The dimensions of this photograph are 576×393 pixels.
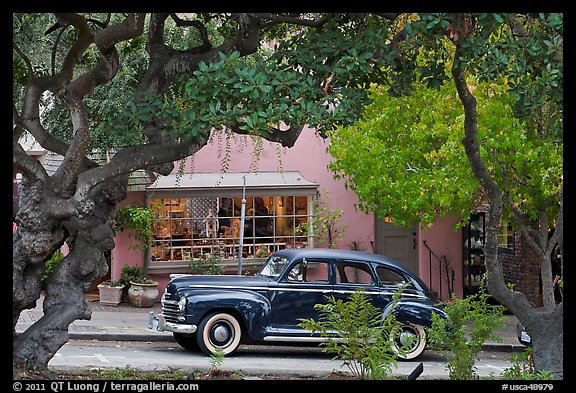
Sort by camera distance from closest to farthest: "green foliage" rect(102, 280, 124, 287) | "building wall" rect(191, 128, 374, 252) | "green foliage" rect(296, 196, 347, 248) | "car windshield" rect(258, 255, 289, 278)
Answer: "car windshield" rect(258, 255, 289, 278) → "green foliage" rect(102, 280, 124, 287) → "green foliage" rect(296, 196, 347, 248) → "building wall" rect(191, 128, 374, 252)

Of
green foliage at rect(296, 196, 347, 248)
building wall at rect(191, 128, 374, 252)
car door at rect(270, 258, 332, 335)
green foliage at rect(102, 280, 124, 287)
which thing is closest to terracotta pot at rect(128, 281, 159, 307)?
green foliage at rect(102, 280, 124, 287)

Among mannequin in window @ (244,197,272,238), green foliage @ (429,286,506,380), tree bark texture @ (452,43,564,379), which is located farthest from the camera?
mannequin in window @ (244,197,272,238)

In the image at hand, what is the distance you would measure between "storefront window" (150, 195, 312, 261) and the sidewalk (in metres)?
1.85

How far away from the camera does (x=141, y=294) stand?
2128 cm

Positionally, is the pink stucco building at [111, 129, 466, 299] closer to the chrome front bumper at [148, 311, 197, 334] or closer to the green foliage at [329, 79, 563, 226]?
the green foliage at [329, 79, 563, 226]

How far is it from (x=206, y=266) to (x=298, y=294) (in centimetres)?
648

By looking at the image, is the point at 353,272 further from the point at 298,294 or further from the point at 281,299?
the point at 281,299

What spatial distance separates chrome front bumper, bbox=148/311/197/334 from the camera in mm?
15453

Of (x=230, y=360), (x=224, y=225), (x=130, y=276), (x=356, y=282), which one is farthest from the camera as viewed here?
(x=224, y=225)

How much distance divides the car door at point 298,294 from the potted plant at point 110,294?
6.45 m

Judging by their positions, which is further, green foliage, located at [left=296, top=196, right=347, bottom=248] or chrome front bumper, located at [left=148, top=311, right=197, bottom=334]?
green foliage, located at [left=296, top=196, right=347, bottom=248]

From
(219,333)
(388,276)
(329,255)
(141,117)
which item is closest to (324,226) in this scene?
(388,276)

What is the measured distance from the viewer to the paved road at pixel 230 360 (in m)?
14.0

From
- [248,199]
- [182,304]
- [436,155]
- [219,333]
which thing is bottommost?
[219,333]
